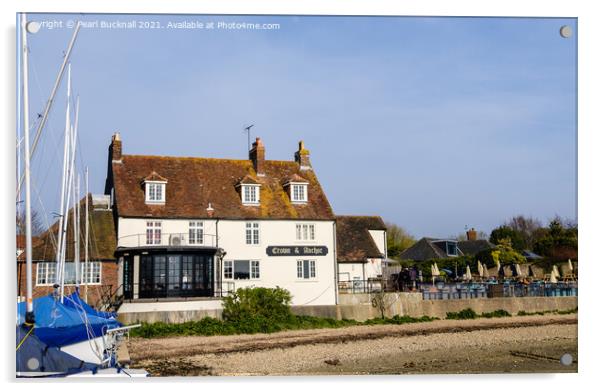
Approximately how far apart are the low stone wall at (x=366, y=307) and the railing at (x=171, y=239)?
69.2 inches

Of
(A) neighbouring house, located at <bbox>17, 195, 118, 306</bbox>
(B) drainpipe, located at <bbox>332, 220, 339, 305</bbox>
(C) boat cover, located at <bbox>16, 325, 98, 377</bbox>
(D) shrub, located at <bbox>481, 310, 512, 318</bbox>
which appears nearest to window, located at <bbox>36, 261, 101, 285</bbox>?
(A) neighbouring house, located at <bbox>17, 195, 118, 306</bbox>

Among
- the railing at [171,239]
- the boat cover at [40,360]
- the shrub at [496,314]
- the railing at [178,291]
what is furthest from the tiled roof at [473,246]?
the boat cover at [40,360]

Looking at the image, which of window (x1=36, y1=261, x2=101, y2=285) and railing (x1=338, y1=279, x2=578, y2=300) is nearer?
window (x1=36, y1=261, x2=101, y2=285)

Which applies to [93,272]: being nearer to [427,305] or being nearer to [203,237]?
[203,237]

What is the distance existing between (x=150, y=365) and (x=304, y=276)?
7127 mm

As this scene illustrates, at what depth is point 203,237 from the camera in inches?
798

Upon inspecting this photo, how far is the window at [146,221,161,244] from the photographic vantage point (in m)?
19.9

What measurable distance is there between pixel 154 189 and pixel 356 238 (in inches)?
250

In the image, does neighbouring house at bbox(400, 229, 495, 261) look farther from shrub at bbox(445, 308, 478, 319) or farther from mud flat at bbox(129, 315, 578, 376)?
mud flat at bbox(129, 315, 578, 376)

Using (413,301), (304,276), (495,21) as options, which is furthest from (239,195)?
(495,21)

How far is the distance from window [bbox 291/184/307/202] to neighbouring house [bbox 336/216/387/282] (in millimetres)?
1247

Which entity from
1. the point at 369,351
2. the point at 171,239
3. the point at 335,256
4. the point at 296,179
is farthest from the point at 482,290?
the point at 171,239
